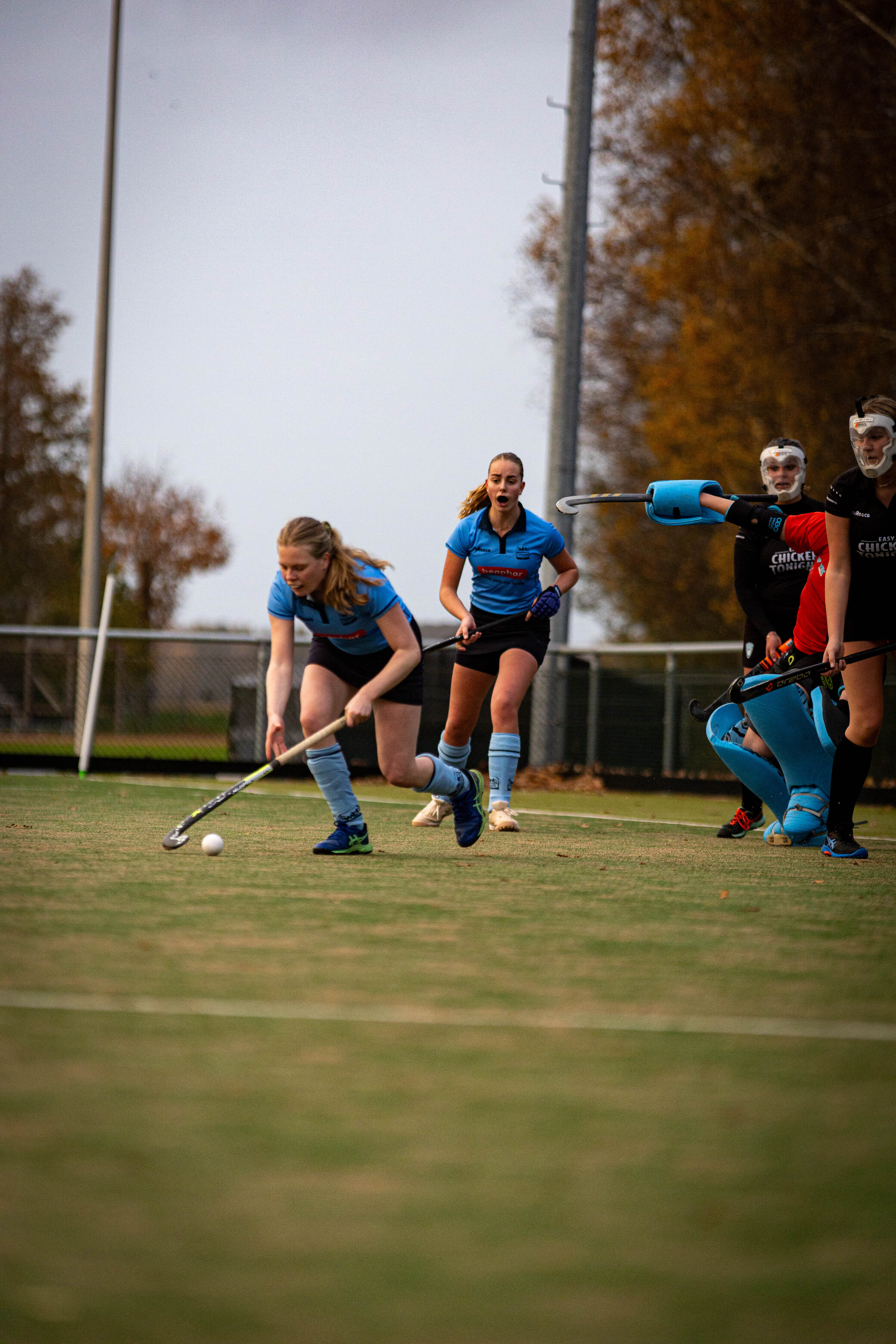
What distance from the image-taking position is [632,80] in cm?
2289

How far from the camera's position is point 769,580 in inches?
294

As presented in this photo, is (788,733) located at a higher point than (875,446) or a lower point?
lower

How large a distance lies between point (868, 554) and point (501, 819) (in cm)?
247

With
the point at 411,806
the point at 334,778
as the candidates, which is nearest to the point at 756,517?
the point at 334,778

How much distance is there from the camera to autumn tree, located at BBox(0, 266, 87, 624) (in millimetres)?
33656

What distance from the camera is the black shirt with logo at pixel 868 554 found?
6.06 metres

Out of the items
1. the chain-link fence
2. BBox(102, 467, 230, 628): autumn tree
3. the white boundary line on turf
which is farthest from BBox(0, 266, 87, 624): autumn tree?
the white boundary line on turf

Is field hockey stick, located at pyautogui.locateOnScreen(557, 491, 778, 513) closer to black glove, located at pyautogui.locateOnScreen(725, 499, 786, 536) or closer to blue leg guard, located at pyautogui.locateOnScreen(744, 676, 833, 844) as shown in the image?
black glove, located at pyautogui.locateOnScreen(725, 499, 786, 536)

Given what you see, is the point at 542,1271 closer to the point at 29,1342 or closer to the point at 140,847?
the point at 29,1342

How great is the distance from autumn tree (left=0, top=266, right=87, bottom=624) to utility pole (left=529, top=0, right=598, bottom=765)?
2124cm

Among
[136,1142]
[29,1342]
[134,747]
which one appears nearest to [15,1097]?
[136,1142]

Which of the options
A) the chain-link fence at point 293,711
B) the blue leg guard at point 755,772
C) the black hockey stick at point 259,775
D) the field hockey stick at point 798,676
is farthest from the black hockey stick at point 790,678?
the chain-link fence at point 293,711

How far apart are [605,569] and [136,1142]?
25.9 metres

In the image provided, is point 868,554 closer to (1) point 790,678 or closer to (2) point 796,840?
(1) point 790,678
